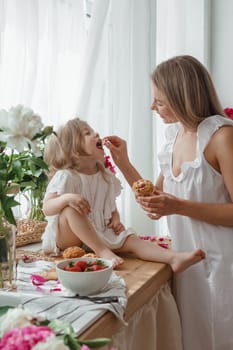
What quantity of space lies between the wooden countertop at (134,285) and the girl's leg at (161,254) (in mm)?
20

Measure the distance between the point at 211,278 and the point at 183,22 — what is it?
1.54m

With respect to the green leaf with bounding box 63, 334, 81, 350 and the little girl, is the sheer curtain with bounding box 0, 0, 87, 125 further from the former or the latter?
the green leaf with bounding box 63, 334, 81, 350

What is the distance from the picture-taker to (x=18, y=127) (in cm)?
111

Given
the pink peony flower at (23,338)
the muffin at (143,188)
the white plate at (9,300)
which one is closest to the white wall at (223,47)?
the muffin at (143,188)

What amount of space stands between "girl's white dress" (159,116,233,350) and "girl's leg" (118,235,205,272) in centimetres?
7

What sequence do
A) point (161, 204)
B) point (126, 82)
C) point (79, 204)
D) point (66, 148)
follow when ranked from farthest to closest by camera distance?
point (126, 82)
point (66, 148)
point (79, 204)
point (161, 204)

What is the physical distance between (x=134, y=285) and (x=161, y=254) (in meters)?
0.25

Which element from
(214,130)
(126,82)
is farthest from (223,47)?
(214,130)

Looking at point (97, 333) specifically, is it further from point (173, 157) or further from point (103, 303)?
point (173, 157)

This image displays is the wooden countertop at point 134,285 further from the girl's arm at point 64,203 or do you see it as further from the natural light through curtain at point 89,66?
the natural light through curtain at point 89,66

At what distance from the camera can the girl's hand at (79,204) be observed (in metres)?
1.58

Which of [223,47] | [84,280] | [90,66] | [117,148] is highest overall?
[223,47]

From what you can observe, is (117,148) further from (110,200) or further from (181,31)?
(181,31)

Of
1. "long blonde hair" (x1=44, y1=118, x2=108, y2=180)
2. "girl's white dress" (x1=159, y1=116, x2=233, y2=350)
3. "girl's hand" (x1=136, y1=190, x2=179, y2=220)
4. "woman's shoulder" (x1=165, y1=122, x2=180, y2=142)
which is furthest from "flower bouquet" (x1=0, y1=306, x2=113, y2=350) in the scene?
"woman's shoulder" (x1=165, y1=122, x2=180, y2=142)
